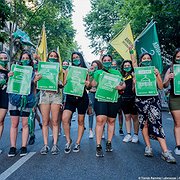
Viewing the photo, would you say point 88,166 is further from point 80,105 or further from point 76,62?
point 76,62

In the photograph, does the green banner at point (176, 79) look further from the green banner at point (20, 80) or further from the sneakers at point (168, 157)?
the green banner at point (20, 80)

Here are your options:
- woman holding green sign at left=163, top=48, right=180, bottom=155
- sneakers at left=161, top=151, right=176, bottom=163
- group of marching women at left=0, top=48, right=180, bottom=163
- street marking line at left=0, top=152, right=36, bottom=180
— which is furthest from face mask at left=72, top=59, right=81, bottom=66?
sneakers at left=161, top=151, right=176, bottom=163

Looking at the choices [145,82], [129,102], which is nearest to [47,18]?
[129,102]

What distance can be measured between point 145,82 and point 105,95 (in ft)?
2.45

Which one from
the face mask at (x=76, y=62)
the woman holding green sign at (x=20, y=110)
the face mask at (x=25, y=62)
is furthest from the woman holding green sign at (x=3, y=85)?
the face mask at (x=76, y=62)

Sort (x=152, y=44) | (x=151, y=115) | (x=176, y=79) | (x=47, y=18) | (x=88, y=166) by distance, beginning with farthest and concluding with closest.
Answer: (x=47, y=18) → (x=152, y=44) → (x=176, y=79) → (x=151, y=115) → (x=88, y=166)

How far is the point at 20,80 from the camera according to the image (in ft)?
17.3

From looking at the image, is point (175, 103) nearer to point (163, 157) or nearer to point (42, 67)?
point (163, 157)

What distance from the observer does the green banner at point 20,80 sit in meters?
5.24

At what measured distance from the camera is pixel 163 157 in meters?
4.93

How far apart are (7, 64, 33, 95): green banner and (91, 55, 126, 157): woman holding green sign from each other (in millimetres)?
1181

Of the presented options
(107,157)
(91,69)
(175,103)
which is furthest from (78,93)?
(175,103)

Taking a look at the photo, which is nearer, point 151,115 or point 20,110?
point 151,115

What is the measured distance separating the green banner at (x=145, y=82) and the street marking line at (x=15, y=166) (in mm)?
2220
